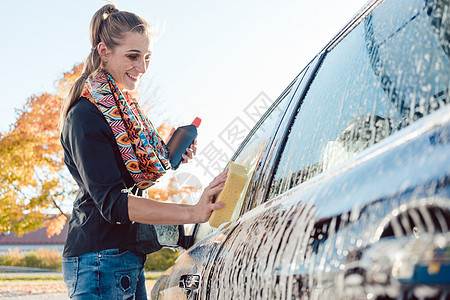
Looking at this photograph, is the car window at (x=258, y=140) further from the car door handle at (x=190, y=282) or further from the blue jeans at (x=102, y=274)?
the blue jeans at (x=102, y=274)

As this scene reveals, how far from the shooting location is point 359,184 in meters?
0.70

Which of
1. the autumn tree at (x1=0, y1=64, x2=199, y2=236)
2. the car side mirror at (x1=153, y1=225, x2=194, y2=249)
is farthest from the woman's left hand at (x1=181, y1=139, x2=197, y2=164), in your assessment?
the autumn tree at (x1=0, y1=64, x2=199, y2=236)

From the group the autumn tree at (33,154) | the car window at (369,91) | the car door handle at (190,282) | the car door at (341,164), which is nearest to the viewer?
the car door at (341,164)

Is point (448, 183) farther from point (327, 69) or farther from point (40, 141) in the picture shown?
point (40, 141)

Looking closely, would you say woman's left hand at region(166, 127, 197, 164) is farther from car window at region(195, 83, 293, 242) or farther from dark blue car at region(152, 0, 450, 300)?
dark blue car at region(152, 0, 450, 300)

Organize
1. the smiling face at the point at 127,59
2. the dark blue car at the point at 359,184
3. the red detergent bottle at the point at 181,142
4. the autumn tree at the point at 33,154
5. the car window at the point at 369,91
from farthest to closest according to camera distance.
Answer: the autumn tree at the point at 33,154 < the red detergent bottle at the point at 181,142 < the smiling face at the point at 127,59 < the car window at the point at 369,91 < the dark blue car at the point at 359,184

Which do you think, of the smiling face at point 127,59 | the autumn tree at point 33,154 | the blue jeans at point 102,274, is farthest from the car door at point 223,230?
the autumn tree at point 33,154

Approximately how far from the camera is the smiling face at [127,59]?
7.13 feet

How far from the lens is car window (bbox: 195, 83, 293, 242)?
5.40 ft

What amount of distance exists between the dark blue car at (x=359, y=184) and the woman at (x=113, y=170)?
36 cm

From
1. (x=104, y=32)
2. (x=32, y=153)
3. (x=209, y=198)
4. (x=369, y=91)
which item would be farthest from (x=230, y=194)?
(x=32, y=153)

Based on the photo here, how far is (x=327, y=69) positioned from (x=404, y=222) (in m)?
0.92

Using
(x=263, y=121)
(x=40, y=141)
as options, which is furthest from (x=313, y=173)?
(x=40, y=141)

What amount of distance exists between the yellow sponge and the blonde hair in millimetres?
878
